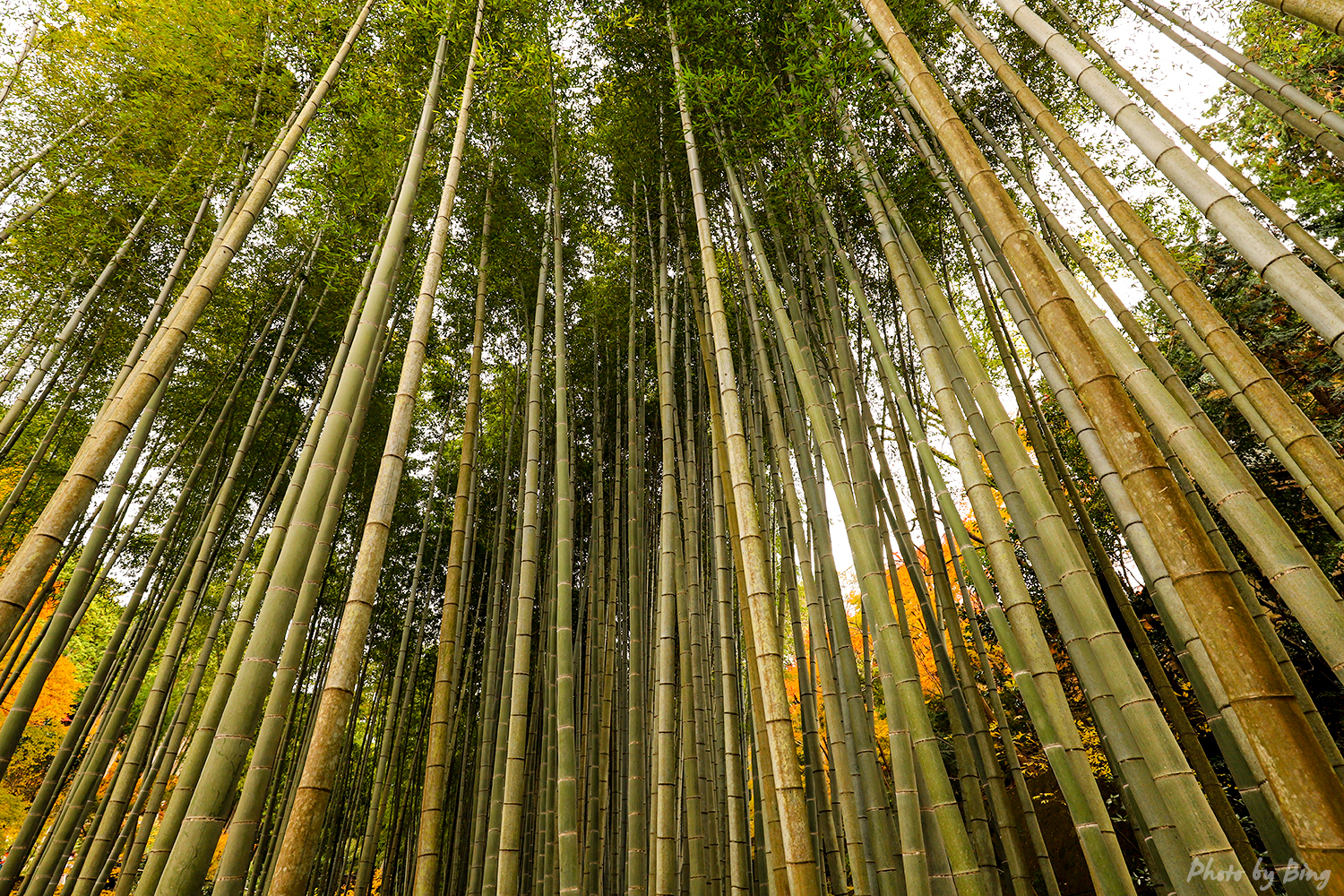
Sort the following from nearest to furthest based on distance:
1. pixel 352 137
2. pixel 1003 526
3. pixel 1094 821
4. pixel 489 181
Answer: pixel 1094 821
pixel 1003 526
pixel 352 137
pixel 489 181

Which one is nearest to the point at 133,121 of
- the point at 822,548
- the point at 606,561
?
the point at 606,561

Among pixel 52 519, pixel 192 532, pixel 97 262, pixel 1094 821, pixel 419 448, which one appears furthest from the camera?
pixel 419 448

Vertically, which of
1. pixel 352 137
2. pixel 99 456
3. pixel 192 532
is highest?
pixel 352 137

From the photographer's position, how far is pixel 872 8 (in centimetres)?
168

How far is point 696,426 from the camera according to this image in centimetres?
466

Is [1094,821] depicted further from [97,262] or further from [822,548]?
[97,262]

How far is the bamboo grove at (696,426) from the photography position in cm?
139

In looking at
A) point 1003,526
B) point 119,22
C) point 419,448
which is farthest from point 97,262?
point 1003,526

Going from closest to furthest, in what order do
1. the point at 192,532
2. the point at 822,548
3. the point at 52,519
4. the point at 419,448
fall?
1. the point at 52,519
2. the point at 822,548
3. the point at 192,532
4. the point at 419,448

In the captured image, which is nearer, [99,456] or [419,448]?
[99,456]

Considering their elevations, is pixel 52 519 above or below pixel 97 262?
below

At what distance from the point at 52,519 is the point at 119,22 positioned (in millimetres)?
4314

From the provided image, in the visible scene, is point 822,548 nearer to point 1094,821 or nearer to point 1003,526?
point 1003,526

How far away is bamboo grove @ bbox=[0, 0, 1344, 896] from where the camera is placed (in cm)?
139
